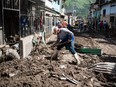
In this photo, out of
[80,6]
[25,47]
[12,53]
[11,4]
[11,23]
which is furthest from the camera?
[80,6]

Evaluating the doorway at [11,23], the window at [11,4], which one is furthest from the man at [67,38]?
the doorway at [11,23]

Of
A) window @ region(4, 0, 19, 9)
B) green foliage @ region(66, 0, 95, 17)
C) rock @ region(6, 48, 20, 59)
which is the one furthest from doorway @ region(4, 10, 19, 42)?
green foliage @ region(66, 0, 95, 17)

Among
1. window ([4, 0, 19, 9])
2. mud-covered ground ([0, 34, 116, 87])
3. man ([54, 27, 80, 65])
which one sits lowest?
mud-covered ground ([0, 34, 116, 87])

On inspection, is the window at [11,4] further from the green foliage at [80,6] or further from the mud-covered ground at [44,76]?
the green foliage at [80,6]

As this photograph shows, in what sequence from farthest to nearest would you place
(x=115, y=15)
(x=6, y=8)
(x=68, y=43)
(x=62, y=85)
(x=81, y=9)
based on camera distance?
(x=81, y=9) < (x=115, y=15) < (x=6, y=8) < (x=68, y=43) < (x=62, y=85)

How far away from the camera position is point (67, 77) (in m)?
7.93

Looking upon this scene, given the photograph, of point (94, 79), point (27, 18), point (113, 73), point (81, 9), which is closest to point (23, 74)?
point (94, 79)

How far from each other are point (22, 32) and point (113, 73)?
25.0 ft

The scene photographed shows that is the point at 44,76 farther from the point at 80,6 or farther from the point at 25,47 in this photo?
the point at 80,6

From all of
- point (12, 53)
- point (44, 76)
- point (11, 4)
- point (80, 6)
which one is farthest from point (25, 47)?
point (80, 6)

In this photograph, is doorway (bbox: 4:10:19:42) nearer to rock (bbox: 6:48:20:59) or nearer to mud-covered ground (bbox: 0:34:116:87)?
rock (bbox: 6:48:20:59)

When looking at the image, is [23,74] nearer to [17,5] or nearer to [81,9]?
[17,5]

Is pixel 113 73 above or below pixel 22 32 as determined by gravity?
below

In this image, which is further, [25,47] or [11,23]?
[11,23]
